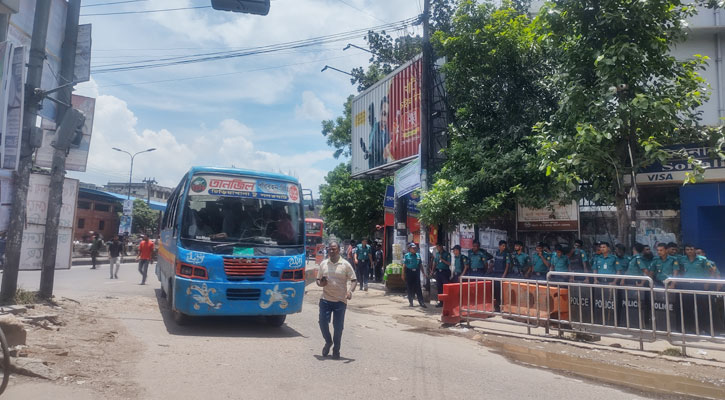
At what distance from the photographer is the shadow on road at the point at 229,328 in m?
8.87

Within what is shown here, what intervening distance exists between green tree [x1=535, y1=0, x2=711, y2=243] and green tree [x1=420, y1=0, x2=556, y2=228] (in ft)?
7.49

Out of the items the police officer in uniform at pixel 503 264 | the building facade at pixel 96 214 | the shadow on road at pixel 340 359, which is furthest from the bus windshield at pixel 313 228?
the shadow on road at pixel 340 359

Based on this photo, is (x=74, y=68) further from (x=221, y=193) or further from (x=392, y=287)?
(x=392, y=287)

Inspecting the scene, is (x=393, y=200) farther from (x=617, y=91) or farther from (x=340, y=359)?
(x=340, y=359)

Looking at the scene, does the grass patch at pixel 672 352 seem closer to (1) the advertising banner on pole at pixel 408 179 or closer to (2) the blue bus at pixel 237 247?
(2) the blue bus at pixel 237 247

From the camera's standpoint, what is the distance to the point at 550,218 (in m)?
14.5

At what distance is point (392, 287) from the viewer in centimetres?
1756

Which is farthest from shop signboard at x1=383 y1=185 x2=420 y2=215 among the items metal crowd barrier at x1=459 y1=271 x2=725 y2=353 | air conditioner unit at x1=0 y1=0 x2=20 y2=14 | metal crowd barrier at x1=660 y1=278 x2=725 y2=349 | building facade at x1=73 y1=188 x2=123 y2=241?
building facade at x1=73 y1=188 x2=123 y2=241

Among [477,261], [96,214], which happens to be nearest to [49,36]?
[477,261]

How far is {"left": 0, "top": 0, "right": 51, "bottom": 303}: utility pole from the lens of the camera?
9.10 m

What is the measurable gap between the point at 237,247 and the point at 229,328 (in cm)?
166

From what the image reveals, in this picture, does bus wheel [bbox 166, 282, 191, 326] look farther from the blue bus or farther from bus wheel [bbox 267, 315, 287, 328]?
bus wheel [bbox 267, 315, 287, 328]

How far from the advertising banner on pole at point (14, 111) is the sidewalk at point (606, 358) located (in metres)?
7.70

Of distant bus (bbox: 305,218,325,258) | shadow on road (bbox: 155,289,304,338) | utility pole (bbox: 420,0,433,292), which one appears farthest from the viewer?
distant bus (bbox: 305,218,325,258)
